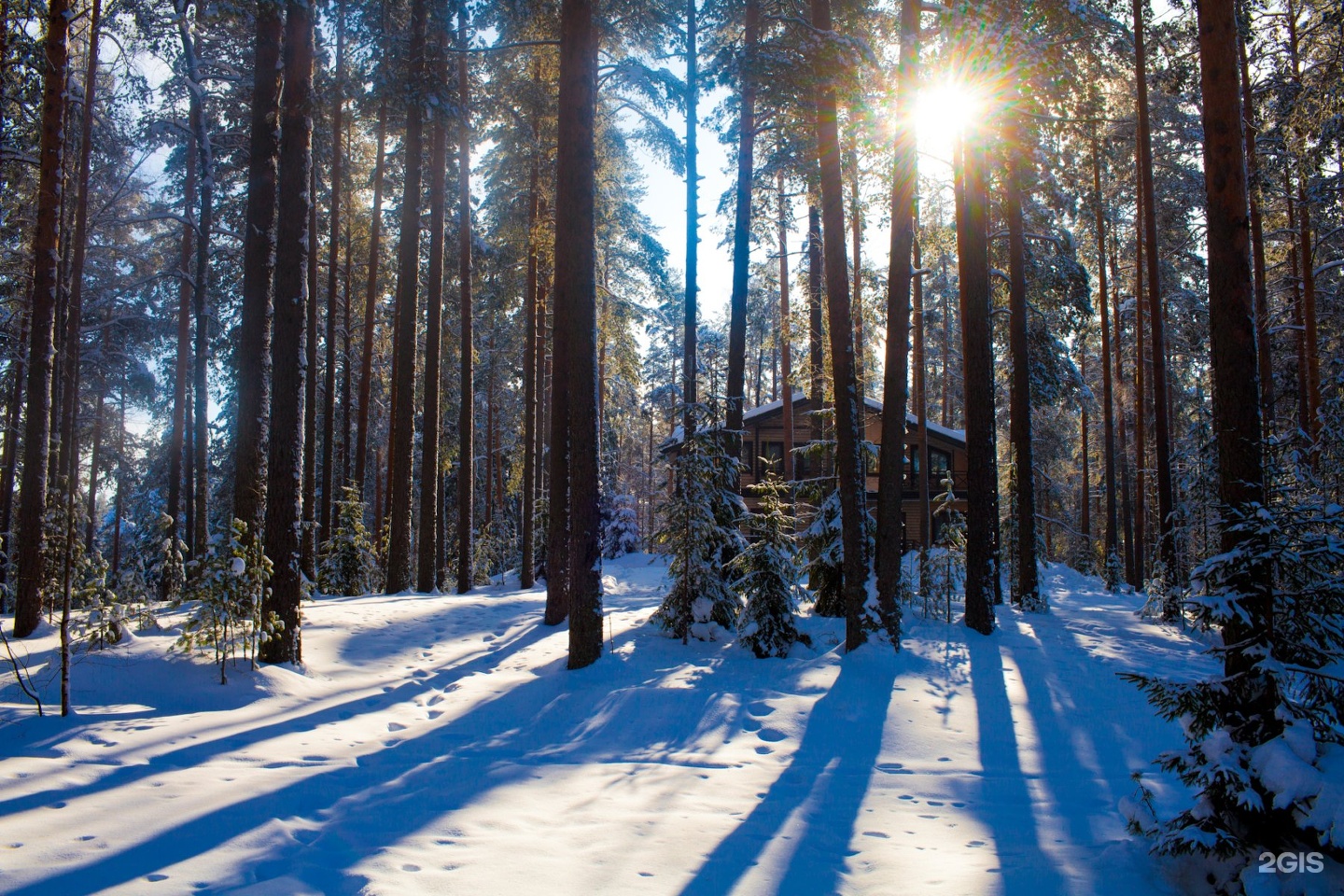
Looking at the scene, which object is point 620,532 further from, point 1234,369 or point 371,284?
point 1234,369

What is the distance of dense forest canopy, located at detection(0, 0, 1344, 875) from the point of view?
625 centimetres

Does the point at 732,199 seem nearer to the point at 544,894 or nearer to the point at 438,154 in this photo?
the point at 438,154

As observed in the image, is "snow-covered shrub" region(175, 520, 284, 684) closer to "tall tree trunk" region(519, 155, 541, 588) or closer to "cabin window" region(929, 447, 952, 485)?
"tall tree trunk" region(519, 155, 541, 588)

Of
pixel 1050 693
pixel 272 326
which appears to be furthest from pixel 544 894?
pixel 272 326

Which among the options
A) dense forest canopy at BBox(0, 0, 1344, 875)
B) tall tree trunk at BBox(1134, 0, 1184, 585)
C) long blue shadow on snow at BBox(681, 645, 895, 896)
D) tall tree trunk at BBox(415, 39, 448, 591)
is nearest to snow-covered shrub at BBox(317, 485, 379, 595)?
dense forest canopy at BBox(0, 0, 1344, 875)

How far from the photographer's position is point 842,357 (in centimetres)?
916

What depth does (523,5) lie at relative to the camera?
11.0 metres

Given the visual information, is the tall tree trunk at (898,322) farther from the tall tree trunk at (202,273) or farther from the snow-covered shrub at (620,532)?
the snow-covered shrub at (620,532)

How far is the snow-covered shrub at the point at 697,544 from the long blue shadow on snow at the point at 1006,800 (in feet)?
11.3

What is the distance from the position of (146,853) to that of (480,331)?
24910 millimetres

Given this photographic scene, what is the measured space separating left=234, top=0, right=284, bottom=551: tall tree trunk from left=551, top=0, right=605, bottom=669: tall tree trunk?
3.36m

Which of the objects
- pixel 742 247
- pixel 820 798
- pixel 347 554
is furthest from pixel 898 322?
pixel 347 554

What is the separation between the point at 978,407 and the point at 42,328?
13094 mm

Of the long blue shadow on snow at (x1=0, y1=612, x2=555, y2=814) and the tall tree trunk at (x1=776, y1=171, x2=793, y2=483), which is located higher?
the tall tree trunk at (x1=776, y1=171, x2=793, y2=483)
